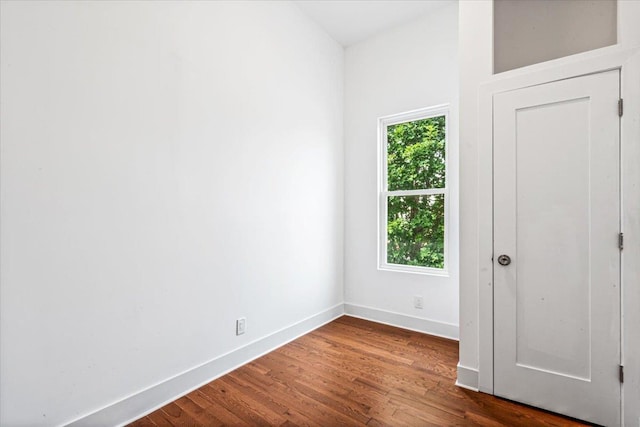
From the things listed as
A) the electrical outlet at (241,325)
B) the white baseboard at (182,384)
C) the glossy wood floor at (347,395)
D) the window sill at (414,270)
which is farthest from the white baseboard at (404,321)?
the electrical outlet at (241,325)

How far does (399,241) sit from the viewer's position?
347 centimetres

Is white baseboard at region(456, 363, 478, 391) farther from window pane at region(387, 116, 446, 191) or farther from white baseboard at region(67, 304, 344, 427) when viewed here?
window pane at region(387, 116, 446, 191)

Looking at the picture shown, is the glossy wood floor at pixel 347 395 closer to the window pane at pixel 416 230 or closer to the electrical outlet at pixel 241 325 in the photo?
the electrical outlet at pixel 241 325

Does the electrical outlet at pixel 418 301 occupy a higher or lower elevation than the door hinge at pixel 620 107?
lower

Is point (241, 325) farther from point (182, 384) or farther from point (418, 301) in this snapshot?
point (418, 301)

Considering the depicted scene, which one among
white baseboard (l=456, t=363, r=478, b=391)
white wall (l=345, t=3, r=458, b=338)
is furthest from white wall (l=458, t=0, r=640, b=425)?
white wall (l=345, t=3, r=458, b=338)

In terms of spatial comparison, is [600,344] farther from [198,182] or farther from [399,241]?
[198,182]

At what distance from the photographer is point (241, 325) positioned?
2.49 metres

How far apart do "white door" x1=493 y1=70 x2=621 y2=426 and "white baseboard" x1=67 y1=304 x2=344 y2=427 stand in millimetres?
1711

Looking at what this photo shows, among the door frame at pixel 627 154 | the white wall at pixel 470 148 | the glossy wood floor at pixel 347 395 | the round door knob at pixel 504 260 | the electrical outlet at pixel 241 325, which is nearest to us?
the door frame at pixel 627 154

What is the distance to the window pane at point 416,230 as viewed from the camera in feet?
10.5

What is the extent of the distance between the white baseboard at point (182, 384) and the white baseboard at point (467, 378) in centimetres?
146

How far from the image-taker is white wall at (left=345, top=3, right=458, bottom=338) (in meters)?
3.05

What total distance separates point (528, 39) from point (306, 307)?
2.92 m
